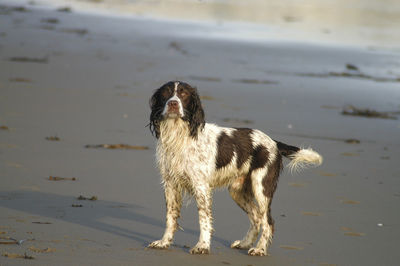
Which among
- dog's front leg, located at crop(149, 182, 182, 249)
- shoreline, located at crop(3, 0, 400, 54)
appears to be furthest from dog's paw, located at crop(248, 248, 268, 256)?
shoreline, located at crop(3, 0, 400, 54)

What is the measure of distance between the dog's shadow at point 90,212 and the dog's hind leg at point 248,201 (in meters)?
0.25

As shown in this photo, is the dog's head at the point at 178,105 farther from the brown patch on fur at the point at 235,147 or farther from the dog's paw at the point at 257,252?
the dog's paw at the point at 257,252

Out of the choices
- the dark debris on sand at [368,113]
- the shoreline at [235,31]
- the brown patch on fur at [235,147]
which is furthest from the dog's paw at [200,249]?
the shoreline at [235,31]

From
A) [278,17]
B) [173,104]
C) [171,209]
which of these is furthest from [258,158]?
[278,17]

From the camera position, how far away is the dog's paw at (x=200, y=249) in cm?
645

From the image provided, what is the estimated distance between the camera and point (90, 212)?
7445mm

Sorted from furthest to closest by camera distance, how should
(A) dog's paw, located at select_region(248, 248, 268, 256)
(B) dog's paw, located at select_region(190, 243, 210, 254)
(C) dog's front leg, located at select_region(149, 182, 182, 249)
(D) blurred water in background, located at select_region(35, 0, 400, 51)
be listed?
1. (D) blurred water in background, located at select_region(35, 0, 400, 51)
2. (A) dog's paw, located at select_region(248, 248, 268, 256)
3. (C) dog's front leg, located at select_region(149, 182, 182, 249)
4. (B) dog's paw, located at select_region(190, 243, 210, 254)

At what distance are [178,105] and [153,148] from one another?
12.5 feet

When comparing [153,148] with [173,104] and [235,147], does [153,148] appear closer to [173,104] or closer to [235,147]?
[235,147]

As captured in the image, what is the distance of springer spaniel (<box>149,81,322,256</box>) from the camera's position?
660 centimetres

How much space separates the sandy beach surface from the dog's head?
117 cm

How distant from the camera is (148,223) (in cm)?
739

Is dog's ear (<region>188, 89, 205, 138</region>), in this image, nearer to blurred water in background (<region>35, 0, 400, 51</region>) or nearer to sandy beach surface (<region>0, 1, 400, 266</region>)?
sandy beach surface (<region>0, 1, 400, 266</region>)

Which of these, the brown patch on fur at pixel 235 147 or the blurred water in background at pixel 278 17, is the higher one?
the brown patch on fur at pixel 235 147
